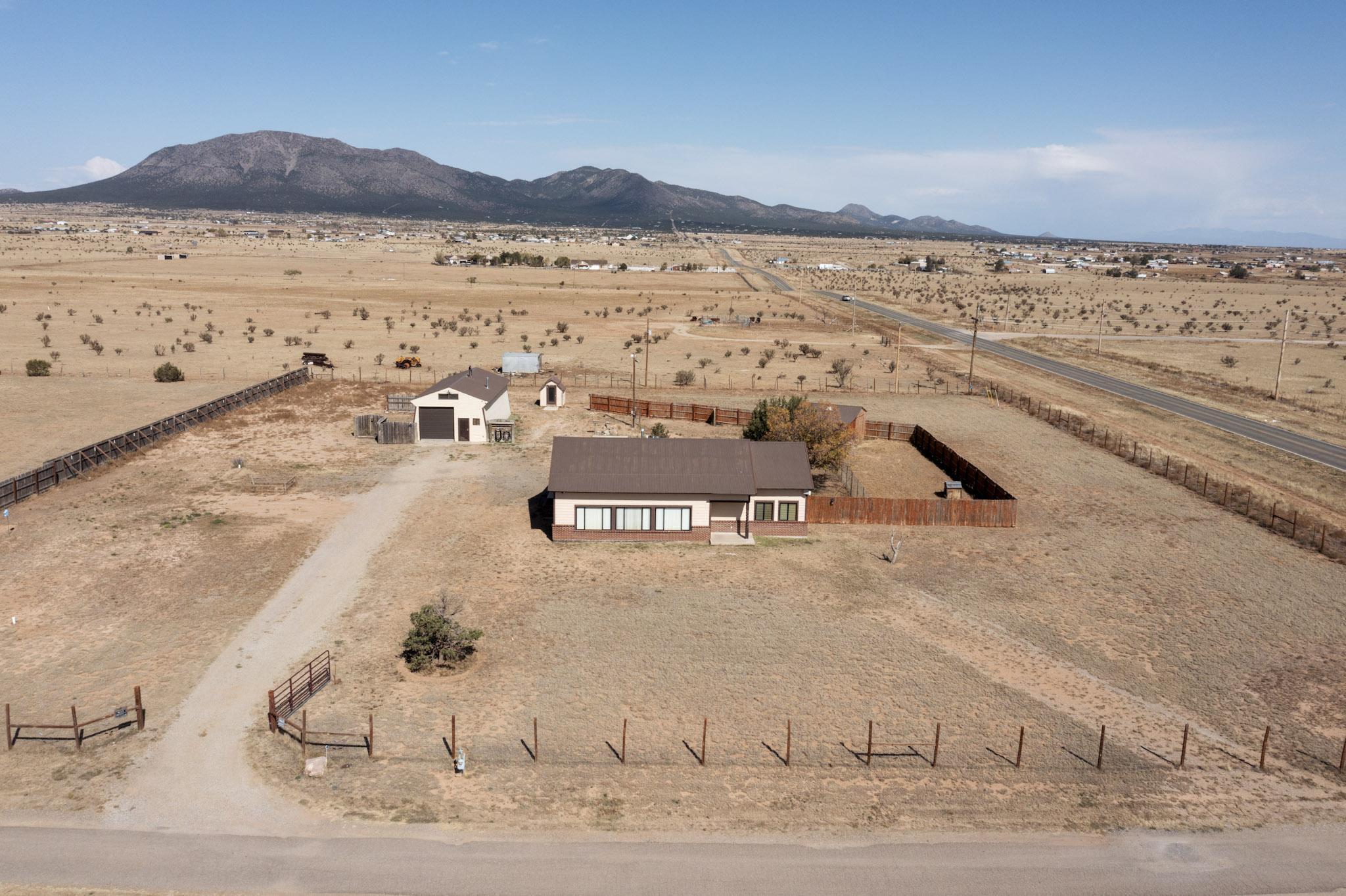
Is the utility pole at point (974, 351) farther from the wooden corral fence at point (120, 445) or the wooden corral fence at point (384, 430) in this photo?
the wooden corral fence at point (120, 445)

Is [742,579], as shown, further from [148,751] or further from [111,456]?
[111,456]

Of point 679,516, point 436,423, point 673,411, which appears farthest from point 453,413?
point 679,516

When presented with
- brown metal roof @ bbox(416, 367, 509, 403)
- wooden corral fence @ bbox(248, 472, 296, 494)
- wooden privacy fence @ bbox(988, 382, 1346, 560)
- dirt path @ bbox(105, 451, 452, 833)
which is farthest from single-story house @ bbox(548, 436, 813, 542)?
wooden privacy fence @ bbox(988, 382, 1346, 560)

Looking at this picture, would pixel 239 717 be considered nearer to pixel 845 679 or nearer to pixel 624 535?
pixel 845 679

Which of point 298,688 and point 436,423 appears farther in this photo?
point 436,423

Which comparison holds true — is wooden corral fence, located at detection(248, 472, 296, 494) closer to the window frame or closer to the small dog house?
the window frame
